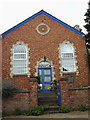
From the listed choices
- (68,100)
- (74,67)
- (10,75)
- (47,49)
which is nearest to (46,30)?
(47,49)

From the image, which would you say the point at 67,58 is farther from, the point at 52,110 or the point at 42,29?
the point at 52,110

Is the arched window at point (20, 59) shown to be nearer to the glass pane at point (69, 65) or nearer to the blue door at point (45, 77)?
the blue door at point (45, 77)

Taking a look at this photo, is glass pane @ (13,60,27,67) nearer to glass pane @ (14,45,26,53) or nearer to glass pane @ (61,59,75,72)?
glass pane @ (14,45,26,53)

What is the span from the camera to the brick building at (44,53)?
13.6m

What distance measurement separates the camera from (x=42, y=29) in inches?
589

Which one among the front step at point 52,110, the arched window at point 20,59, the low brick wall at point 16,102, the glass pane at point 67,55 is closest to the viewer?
the front step at point 52,110

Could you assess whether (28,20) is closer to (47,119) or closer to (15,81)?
(15,81)

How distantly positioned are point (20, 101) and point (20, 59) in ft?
18.8

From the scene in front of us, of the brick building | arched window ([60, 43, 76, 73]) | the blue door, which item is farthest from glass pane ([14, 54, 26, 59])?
arched window ([60, 43, 76, 73])

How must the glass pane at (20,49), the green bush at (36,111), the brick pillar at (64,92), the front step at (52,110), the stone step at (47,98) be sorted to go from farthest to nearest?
the glass pane at (20,49) → the stone step at (47,98) → the brick pillar at (64,92) → the front step at (52,110) → the green bush at (36,111)

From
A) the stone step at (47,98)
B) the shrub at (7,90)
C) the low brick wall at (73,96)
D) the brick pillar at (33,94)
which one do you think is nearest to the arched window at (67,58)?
the stone step at (47,98)

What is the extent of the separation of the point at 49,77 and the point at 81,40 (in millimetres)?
5393

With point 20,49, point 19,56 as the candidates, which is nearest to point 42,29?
point 20,49

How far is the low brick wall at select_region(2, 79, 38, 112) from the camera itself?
8.78 metres
